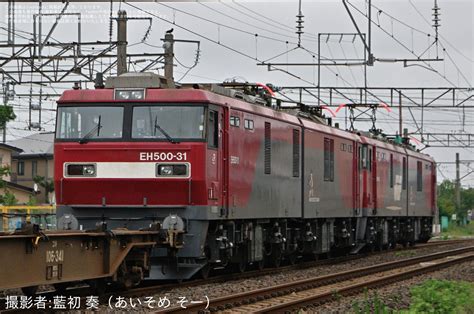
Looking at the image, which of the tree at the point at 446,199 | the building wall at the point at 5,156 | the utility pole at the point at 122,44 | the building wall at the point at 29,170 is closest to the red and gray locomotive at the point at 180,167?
the utility pole at the point at 122,44

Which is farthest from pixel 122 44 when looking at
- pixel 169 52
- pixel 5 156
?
pixel 5 156

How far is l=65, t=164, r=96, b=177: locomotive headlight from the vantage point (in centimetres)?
1733

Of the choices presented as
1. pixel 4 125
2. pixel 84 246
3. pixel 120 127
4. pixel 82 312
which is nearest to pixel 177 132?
pixel 120 127

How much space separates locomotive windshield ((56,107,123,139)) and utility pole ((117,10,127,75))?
470 inches

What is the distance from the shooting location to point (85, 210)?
690 inches

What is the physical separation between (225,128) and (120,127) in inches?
81.7

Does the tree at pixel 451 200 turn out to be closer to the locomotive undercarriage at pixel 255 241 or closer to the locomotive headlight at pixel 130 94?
the locomotive undercarriage at pixel 255 241

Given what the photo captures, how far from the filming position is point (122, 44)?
29.9 metres

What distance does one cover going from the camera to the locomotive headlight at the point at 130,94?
17.5m

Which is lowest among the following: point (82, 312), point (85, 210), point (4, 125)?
point (82, 312)

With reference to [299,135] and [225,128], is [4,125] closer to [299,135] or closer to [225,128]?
[299,135]

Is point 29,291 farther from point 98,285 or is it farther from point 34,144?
point 34,144

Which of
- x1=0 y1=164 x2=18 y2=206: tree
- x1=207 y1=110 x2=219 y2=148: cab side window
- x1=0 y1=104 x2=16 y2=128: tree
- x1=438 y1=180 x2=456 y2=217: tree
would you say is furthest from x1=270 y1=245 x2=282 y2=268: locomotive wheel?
x1=438 y1=180 x2=456 y2=217: tree

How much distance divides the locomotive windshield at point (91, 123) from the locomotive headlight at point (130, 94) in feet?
0.71
